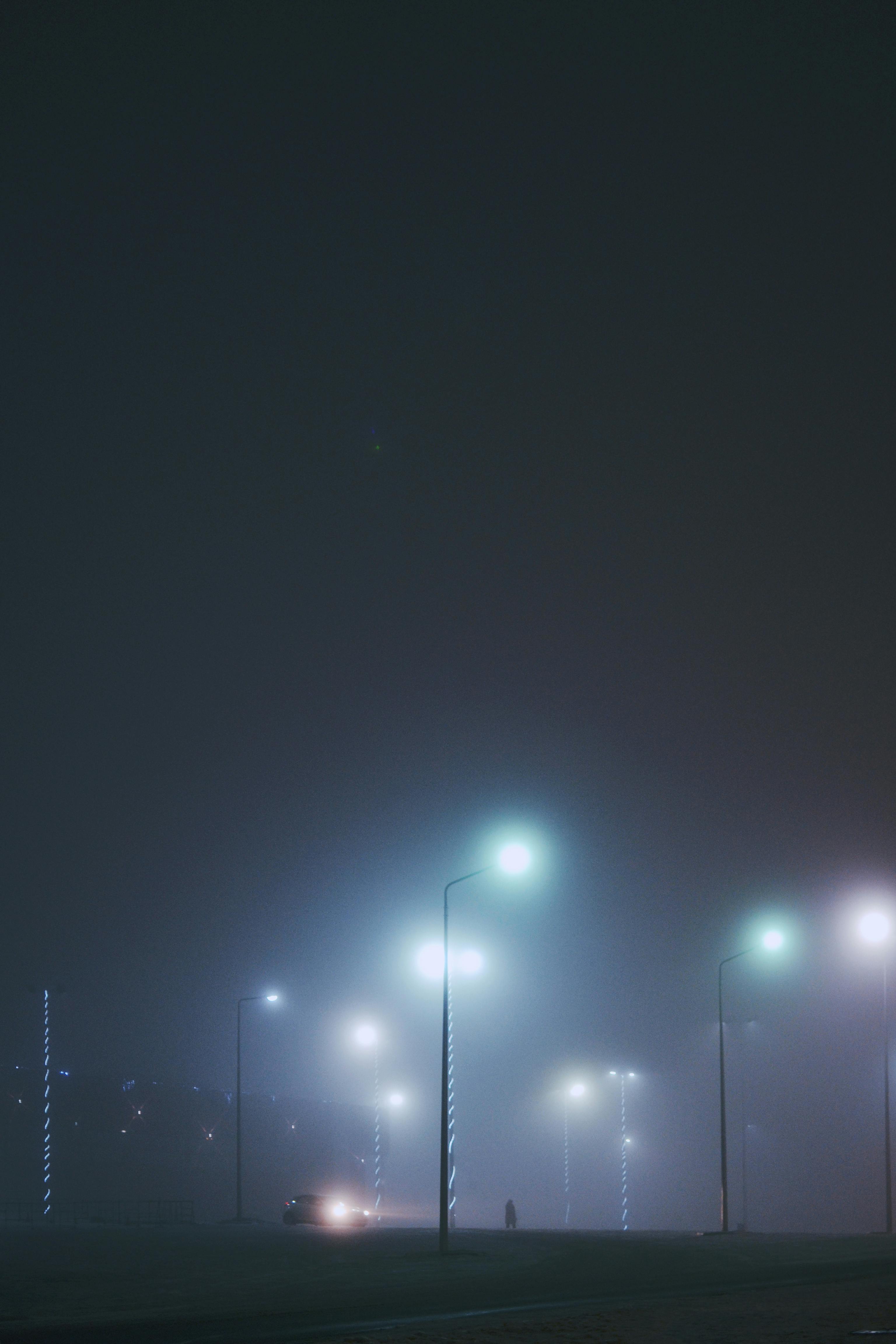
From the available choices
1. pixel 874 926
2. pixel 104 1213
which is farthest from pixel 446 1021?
pixel 104 1213

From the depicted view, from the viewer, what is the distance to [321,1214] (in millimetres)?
65312

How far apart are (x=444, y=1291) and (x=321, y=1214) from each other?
4204 cm

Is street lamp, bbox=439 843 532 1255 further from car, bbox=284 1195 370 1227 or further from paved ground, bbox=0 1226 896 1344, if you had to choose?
car, bbox=284 1195 370 1227

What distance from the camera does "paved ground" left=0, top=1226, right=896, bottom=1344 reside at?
61.2ft

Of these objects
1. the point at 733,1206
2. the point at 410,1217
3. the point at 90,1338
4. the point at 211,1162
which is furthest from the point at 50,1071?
the point at 90,1338

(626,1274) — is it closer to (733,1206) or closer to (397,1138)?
(733,1206)

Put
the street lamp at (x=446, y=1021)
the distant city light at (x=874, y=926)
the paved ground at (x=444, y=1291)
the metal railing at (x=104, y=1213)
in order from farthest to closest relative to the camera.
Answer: the metal railing at (x=104, y=1213)
the distant city light at (x=874, y=926)
the street lamp at (x=446, y=1021)
the paved ground at (x=444, y=1291)

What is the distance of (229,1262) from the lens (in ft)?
111

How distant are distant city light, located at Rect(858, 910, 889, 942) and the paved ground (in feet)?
43.7

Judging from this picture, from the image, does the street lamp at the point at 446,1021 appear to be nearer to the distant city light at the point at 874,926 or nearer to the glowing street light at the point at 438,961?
the glowing street light at the point at 438,961

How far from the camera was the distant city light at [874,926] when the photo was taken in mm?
54844

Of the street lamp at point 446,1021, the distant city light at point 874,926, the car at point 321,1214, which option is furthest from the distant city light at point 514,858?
the car at point 321,1214

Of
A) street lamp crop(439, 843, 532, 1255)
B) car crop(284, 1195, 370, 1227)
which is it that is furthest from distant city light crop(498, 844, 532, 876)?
car crop(284, 1195, 370, 1227)

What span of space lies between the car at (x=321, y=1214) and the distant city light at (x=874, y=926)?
28.1 metres
